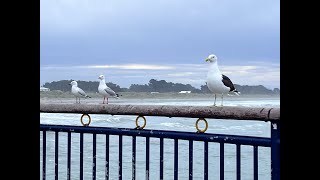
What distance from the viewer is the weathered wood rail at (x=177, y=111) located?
295cm

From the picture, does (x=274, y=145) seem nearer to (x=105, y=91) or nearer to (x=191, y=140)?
(x=191, y=140)

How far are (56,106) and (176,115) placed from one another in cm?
106

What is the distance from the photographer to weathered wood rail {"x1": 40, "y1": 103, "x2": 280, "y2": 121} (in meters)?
2.95

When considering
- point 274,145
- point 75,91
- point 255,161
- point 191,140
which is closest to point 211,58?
point 191,140

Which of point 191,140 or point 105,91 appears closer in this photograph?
point 191,140

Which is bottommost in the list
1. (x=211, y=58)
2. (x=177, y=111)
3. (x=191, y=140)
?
(x=191, y=140)

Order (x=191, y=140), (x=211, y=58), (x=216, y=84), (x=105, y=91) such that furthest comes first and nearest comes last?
(x=105, y=91) < (x=211, y=58) < (x=216, y=84) < (x=191, y=140)

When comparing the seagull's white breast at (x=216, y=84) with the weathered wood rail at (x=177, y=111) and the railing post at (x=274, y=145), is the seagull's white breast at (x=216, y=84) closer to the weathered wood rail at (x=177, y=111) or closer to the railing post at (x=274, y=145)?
the weathered wood rail at (x=177, y=111)

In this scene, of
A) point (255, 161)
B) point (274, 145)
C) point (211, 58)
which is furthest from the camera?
point (211, 58)

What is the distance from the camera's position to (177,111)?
10.8 feet

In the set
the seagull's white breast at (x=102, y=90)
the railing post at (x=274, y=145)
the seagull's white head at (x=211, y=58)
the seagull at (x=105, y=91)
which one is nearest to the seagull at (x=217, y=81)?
the seagull's white head at (x=211, y=58)

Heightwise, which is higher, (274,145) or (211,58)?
(211,58)
